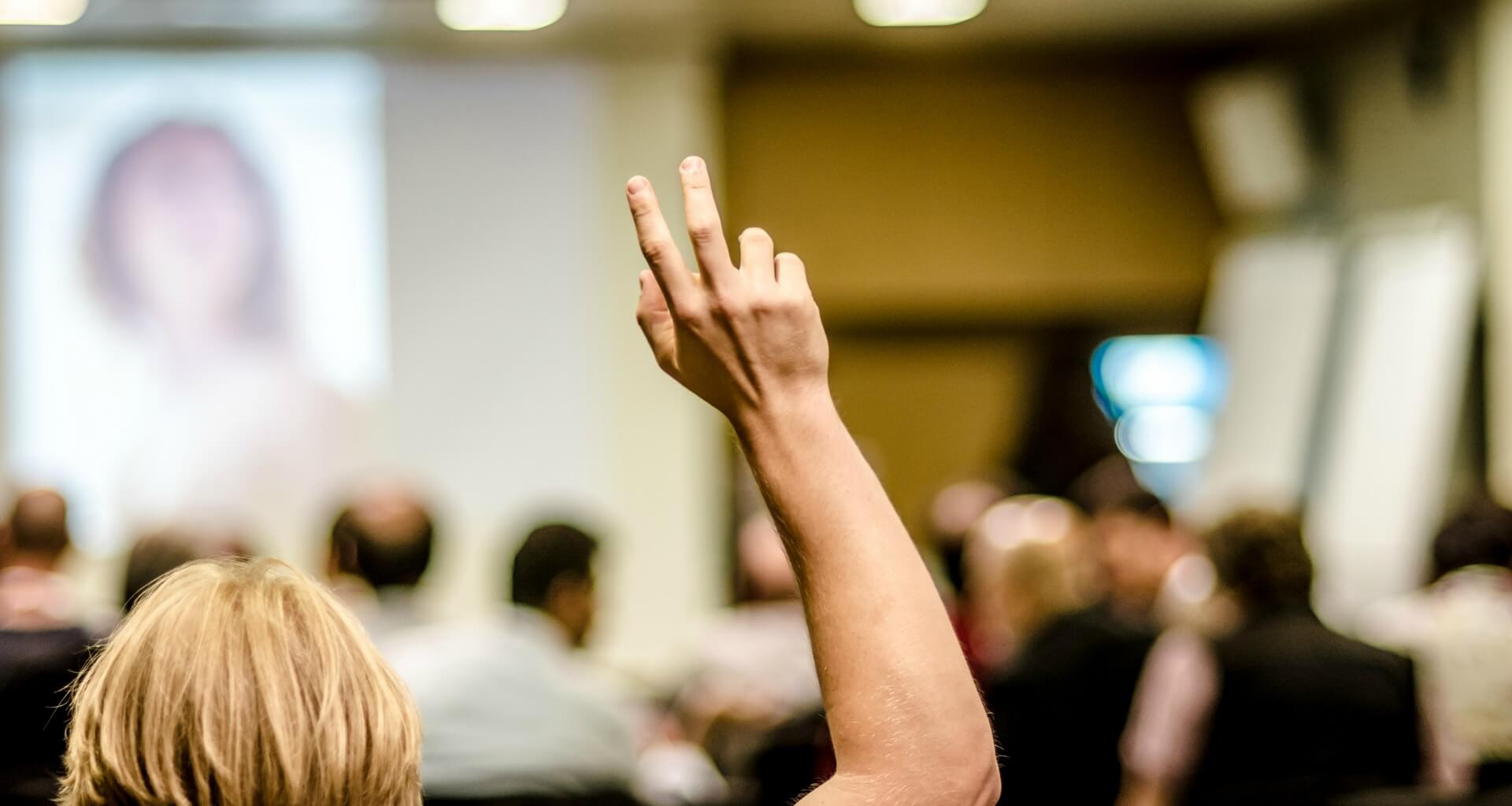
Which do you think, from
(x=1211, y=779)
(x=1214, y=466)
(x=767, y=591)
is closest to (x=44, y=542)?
(x=767, y=591)

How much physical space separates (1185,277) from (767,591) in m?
4.65

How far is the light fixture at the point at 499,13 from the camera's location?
6555mm

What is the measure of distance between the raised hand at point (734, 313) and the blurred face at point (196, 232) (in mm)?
6830

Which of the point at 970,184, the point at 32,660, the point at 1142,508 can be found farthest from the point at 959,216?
the point at 32,660

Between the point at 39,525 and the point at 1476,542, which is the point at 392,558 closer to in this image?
the point at 39,525

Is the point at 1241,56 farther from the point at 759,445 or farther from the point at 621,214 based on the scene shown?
the point at 759,445

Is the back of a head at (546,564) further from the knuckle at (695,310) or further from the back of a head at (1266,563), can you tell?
the knuckle at (695,310)

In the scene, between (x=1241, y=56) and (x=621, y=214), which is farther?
(x=1241, y=56)

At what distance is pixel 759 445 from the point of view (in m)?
1.00

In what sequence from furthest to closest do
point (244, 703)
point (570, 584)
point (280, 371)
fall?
point (280, 371) < point (570, 584) < point (244, 703)

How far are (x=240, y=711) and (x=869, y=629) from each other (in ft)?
1.21

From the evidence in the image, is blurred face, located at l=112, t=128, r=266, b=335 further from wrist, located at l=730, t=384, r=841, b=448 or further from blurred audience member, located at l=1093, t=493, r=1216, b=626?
wrist, located at l=730, t=384, r=841, b=448

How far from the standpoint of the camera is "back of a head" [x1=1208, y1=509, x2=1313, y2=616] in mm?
3555

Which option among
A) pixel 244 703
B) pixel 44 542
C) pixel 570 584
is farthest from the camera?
pixel 44 542
